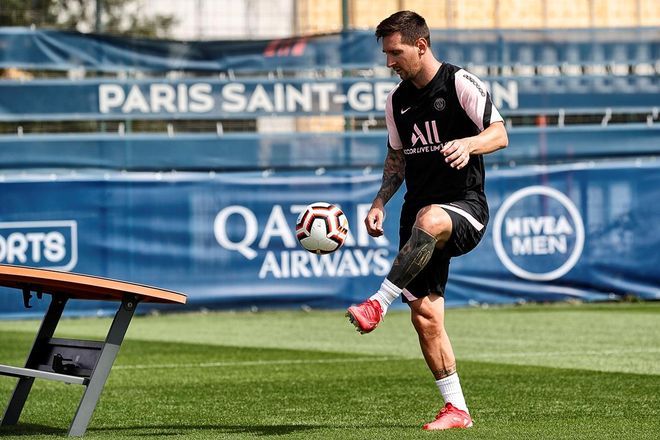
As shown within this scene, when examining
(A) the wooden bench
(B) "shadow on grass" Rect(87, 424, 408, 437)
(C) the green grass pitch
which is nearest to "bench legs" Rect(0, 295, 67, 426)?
(A) the wooden bench

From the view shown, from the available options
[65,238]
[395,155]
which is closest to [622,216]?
[65,238]

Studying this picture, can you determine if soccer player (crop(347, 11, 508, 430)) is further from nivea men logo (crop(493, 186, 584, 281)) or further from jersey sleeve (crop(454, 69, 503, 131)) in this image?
nivea men logo (crop(493, 186, 584, 281))

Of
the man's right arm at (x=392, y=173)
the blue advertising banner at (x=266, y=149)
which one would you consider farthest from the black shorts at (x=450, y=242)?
the blue advertising banner at (x=266, y=149)

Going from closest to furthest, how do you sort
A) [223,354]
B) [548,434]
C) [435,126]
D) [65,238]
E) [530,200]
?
[548,434]
[435,126]
[223,354]
[65,238]
[530,200]

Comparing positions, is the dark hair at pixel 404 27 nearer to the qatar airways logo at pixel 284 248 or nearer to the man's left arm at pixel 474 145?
the man's left arm at pixel 474 145

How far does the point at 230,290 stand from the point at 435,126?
11.0 m

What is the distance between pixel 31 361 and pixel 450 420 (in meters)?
2.40

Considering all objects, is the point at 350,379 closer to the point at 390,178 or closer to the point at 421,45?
the point at 390,178

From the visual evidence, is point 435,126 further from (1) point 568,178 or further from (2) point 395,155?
(1) point 568,178

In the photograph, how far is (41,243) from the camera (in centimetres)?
1730

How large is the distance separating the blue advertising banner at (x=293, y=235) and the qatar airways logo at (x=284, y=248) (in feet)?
0.04

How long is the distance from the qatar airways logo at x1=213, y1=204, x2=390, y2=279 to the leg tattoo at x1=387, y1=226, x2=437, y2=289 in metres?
11.0

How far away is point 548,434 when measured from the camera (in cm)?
681

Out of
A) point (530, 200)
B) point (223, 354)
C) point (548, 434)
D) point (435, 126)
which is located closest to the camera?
point (548, 434)
